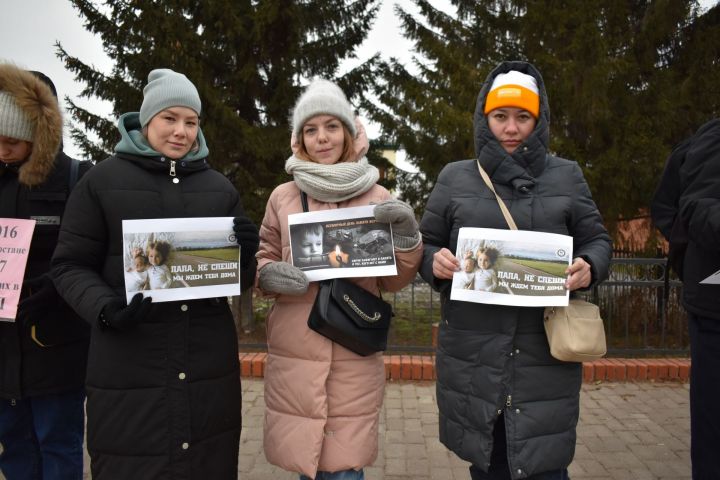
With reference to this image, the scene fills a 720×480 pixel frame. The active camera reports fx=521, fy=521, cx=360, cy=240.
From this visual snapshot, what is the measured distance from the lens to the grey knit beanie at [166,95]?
2.06 metres

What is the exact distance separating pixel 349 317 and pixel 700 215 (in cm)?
148

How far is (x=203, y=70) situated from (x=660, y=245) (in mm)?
5793

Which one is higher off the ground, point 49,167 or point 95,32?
point 95,32

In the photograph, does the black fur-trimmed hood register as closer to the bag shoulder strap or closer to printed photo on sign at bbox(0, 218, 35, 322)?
printed photo on sign at bbox(0, 218, 35, 322)

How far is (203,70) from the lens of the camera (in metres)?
5.85

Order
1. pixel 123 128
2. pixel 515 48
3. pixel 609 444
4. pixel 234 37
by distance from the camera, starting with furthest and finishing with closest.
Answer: pixel 515 48, pixel 234 37, pixel 609 444, pixel 123 128

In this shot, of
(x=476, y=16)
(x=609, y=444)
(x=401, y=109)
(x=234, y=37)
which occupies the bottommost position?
(x=609, y=444)

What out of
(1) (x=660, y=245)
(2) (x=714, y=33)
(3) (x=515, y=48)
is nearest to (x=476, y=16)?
(3) (x=515, y=48)

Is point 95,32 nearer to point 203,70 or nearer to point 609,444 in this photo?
point 203,70

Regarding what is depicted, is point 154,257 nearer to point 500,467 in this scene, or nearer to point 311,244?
point 311,244

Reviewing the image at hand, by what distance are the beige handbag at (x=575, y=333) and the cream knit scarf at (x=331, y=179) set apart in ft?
3.14

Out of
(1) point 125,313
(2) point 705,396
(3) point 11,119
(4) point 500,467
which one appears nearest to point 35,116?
(3) point 11,119

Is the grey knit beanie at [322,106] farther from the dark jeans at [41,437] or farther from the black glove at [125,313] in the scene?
the dark jeans at [41,437]

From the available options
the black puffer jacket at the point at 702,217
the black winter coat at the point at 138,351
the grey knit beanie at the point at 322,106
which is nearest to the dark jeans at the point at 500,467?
the black puffer jacket at the point at 702,217
